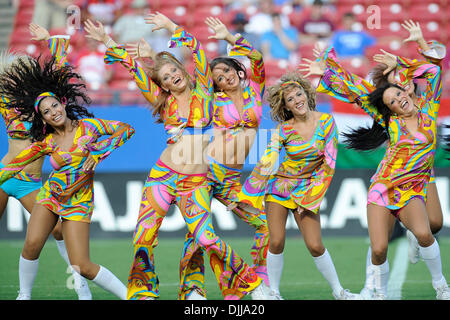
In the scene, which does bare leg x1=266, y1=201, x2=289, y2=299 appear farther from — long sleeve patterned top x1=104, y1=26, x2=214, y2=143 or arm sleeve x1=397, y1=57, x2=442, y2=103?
arm sleeve x1=397, y1=57, x2=442, y2=103

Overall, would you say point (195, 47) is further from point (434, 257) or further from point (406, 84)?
point (434, 257)

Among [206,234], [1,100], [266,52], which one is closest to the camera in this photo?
[206,234]

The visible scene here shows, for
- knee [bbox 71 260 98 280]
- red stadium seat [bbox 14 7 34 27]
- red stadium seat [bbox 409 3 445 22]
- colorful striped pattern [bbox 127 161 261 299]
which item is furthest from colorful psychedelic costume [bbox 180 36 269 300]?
red stadium seat [bbox 14 7 34 27]

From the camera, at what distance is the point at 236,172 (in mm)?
5887

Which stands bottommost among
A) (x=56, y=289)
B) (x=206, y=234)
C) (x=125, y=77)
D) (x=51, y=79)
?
(x=56, y=289)

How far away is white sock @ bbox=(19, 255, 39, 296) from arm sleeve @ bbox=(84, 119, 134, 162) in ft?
3.41

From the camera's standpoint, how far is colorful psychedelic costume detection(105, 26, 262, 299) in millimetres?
5359

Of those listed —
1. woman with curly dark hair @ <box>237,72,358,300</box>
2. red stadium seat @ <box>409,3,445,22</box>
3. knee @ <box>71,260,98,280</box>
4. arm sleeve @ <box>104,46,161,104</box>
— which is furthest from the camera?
red stadium seat @ <box>409,3,445,22</box>

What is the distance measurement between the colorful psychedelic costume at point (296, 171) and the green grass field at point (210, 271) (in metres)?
1.00

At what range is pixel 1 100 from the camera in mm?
6367

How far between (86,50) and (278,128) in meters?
6.32

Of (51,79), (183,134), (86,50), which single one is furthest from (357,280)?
(86,50)

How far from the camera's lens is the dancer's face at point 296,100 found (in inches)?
231
